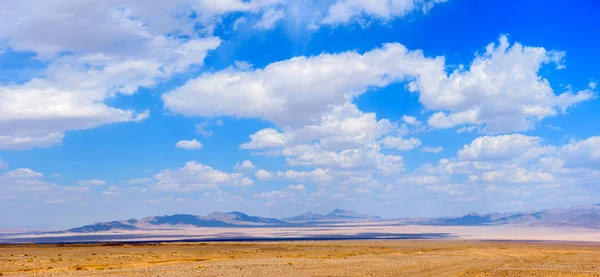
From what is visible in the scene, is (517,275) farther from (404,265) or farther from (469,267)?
(404,265)

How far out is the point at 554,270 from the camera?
1917 inches

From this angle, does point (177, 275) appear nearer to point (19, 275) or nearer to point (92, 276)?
point (92, 276)

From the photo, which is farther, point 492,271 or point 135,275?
point 492,271

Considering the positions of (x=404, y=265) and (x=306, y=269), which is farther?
(x=404, y=265)

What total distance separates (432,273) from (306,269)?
37.9ft

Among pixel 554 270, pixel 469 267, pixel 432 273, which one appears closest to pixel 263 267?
pixel 432 273

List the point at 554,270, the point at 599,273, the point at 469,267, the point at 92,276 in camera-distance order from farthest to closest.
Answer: the point at 469,267 < the point at 554,270 < the point at 599,273 < the point at 92,276

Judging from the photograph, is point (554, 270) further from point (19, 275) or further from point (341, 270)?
point (19, 275)

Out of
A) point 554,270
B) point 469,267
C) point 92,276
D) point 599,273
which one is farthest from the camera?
point 469,267

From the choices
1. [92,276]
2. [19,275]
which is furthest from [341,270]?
[19,275]

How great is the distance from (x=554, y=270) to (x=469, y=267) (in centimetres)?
765

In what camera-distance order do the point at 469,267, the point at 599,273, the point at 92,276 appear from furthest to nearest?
the point at 469,267 → the point at 599,273 → the point at 92,276

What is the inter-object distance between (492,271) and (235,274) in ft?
76.3

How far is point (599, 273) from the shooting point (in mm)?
45500
